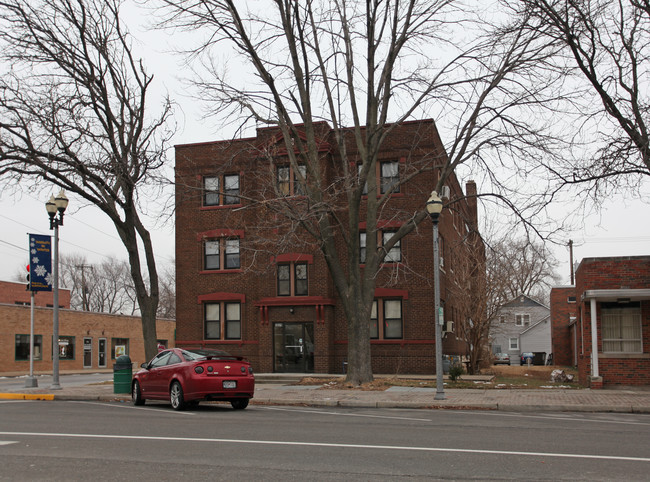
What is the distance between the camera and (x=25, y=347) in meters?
45.2

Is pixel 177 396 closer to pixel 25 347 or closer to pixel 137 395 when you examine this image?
pixel 137 395

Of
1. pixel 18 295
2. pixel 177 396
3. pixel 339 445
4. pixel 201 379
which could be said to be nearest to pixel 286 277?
pixel 177 396

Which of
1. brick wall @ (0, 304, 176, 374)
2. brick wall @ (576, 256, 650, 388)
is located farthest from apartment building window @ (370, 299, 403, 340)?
brick wall @ (0, 304, 176, 374)

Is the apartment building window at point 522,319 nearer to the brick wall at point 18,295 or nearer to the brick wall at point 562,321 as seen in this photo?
the brick wall at point 562,321

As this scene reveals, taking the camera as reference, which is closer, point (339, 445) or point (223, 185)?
point (339, 445)

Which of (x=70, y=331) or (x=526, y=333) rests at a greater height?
(x=70, y=331)

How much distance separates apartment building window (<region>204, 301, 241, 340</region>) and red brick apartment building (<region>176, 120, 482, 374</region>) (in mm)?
47

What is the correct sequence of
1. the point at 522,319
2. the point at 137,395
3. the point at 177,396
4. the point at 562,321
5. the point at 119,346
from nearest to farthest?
the point at 177,396 → the point at 137,395 → the point at 562,321 → the point at 119,346 → the point at 522,319

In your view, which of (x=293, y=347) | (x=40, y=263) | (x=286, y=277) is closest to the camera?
(x=40, y=263)

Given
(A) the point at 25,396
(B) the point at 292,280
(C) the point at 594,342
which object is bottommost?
(A) the point at 25,396

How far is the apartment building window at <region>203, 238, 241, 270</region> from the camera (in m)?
32.0

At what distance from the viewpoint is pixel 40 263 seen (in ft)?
85.2

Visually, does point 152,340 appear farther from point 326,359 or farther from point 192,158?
point 192,158

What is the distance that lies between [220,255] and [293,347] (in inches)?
222
